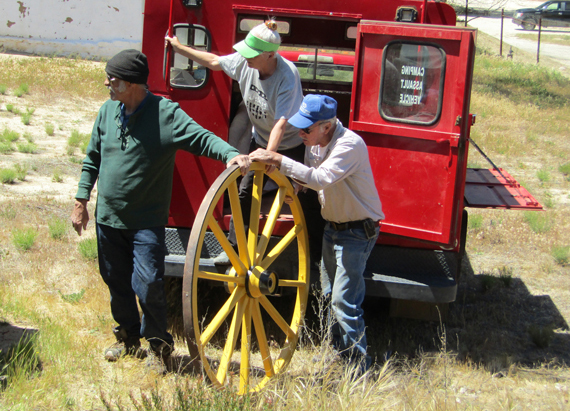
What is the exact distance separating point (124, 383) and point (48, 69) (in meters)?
16.0

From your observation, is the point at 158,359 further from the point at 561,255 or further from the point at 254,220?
the point at 561,255

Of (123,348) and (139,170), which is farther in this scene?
(123,348)

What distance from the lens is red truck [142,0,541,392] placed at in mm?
3686

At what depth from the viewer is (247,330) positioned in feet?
10.8

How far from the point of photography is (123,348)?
3.85m

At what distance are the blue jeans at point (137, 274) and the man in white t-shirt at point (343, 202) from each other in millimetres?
954

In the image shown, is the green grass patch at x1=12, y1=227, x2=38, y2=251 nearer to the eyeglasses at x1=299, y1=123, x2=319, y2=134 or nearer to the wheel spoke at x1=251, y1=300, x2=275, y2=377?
the wheel spoke at x1=251, y1=300, x2=275, y2=377

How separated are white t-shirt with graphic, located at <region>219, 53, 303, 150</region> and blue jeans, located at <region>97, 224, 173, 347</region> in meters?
1.00

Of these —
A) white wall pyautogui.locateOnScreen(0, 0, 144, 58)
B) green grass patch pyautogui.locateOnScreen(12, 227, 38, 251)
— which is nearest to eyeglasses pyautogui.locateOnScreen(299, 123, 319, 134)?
green grass patch pyautogui.locateOnScreen(12, 227, 38, 251)

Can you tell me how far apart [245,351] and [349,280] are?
79 cm

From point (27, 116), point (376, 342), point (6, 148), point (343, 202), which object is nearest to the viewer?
point (343, 202)

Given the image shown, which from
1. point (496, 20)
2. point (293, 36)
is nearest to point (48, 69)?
point (293, 36)

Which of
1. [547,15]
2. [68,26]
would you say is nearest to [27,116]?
[68,26]

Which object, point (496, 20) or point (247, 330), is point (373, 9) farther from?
point (496, 20)
